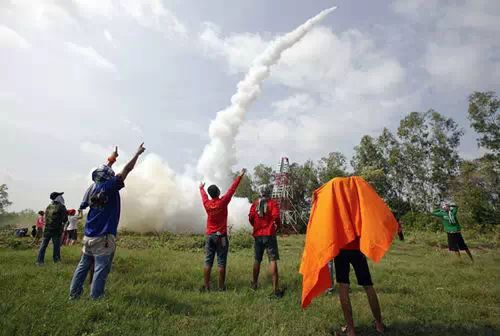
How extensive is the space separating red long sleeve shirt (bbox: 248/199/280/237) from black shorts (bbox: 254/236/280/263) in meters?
0.10

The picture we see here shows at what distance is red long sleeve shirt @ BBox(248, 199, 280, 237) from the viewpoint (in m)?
7.84

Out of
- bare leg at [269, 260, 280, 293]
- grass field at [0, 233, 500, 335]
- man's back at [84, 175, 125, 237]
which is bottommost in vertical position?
grass field at [0, 233, 500, 335]

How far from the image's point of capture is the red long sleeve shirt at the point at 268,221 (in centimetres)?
784

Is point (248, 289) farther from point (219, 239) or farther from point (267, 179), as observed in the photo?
point (267, 179)

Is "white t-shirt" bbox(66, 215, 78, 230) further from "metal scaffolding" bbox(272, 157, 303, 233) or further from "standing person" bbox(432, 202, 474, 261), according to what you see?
"metal scaffolding" bbox(272, 157, 303, 233)

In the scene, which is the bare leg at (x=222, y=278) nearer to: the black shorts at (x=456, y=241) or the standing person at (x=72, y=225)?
the black shorts at (x=456, y=241)

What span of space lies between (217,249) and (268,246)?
1.11 m

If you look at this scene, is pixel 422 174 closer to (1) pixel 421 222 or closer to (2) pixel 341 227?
(1) pixel 421 222

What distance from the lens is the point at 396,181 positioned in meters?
53.6

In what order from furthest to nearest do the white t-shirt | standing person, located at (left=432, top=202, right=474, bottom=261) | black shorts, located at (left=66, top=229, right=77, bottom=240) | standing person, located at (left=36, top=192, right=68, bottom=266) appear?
black shorts, located at (left=66, top=229, right=77, bottom=240) → the white t-shirt → standing person, located at (left=432, top=202, right=474, bottom=261) → standing person, located at (left=36, top=192, right=68, bottom=266)

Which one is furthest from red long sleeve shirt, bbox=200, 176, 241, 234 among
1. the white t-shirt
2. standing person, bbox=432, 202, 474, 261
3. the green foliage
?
the green foliage

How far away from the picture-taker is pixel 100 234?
5.43 metres

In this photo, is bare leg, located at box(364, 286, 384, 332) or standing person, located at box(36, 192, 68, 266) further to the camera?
standing person, located at box(36, 192, 68, 266)

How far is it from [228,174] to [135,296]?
999 inches
